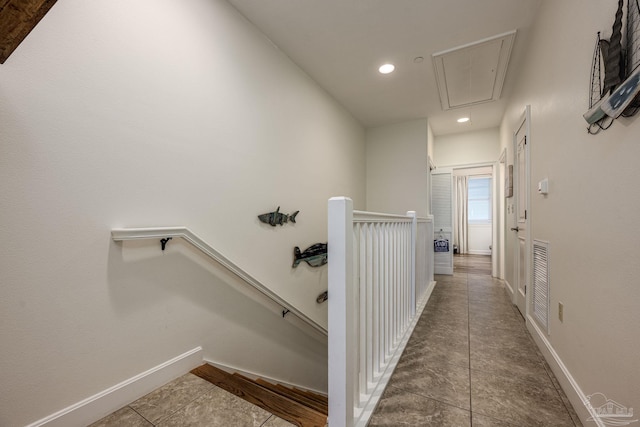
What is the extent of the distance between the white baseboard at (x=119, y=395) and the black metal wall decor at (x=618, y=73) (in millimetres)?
2397

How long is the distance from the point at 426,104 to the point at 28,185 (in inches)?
160

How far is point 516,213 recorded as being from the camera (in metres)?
2.93

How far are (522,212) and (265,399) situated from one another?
9.35ft

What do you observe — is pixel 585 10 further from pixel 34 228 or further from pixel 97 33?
pixel 34 228

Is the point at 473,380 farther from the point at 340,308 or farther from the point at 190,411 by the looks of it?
the point at 190,411

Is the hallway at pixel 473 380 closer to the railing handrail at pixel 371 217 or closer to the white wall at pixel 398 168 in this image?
the railing handrail at pixel 371 217

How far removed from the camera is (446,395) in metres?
1.43

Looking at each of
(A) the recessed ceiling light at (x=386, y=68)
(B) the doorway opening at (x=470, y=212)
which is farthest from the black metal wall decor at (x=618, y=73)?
(B) the doorway opening at (x=470, y=212)

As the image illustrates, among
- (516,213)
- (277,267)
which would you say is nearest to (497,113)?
(516,213)

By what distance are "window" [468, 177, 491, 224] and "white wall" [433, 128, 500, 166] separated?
3.23 metres

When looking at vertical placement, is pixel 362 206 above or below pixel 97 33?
below

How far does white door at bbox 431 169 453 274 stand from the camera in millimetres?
4746

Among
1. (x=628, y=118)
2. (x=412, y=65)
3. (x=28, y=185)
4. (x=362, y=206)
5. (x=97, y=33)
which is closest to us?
(x=628, y=118)

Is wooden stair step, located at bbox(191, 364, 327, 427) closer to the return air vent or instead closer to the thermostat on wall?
the return air vent
